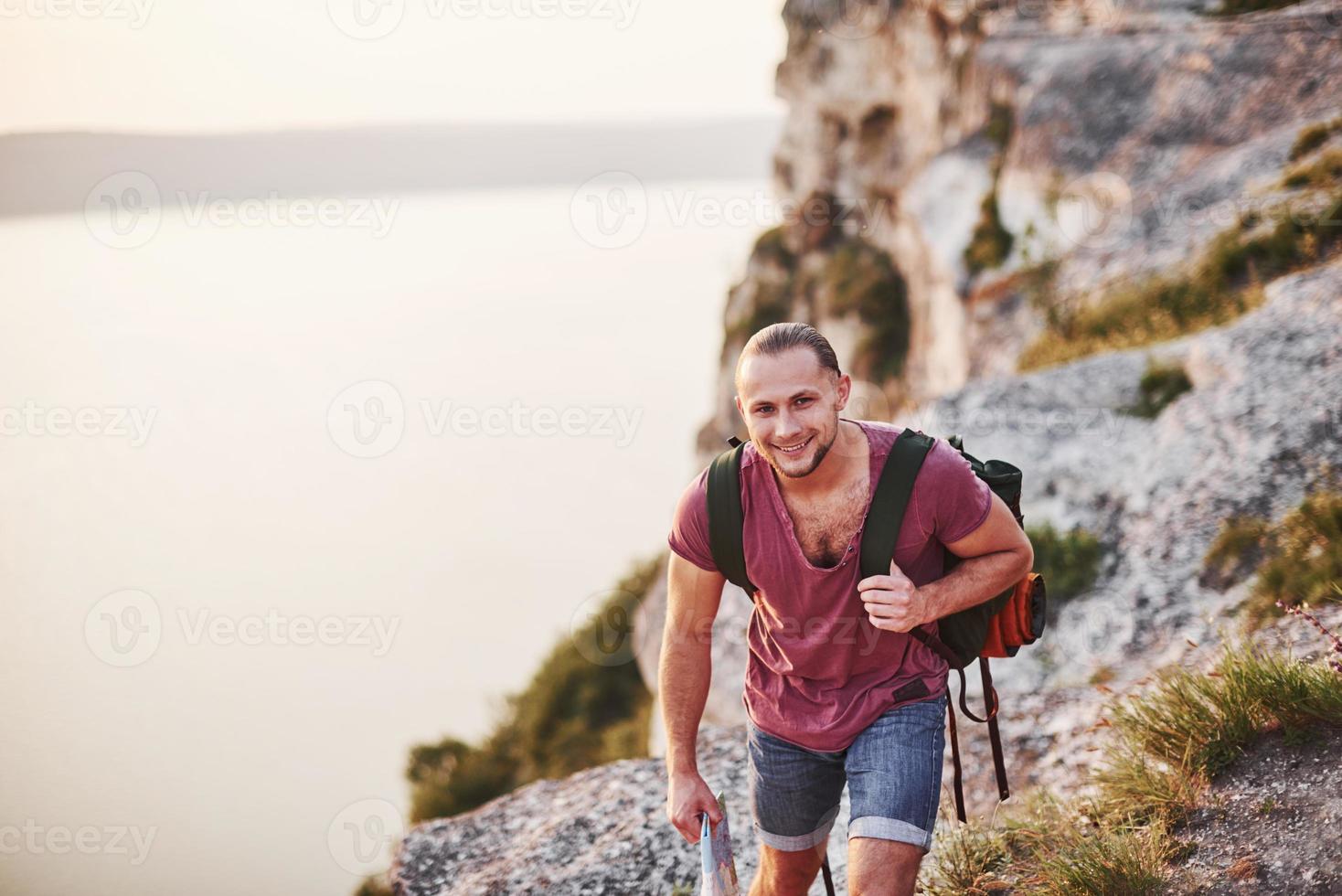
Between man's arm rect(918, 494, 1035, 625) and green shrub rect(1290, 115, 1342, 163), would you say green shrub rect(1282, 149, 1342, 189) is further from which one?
man's arm rect(918, 494, 1035, 625)

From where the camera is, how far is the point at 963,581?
3236 millimetres

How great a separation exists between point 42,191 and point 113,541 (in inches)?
1220

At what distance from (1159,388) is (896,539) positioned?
799 cm

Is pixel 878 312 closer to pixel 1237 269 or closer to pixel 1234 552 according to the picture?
pixel 1237 269

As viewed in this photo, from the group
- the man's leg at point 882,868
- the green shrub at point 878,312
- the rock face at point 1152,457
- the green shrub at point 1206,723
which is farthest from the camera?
the green shrub at point 878,312

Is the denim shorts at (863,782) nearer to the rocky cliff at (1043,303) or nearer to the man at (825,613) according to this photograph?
the man at (825,613)

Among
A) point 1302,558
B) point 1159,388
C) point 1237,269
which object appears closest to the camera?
point 1302,558

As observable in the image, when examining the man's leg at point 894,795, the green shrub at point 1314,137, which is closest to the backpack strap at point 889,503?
the man's leg at point 894,795

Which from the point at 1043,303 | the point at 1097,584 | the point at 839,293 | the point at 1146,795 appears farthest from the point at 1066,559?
the point at 839,293

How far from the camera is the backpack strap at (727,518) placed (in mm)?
3371

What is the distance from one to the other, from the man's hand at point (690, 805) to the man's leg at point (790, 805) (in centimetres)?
23

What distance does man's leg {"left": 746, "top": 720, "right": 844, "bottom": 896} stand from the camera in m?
3.54

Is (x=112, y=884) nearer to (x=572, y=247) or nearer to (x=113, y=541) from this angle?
(x=113, y=541)

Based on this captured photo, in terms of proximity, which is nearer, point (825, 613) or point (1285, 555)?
point (825, 613)
